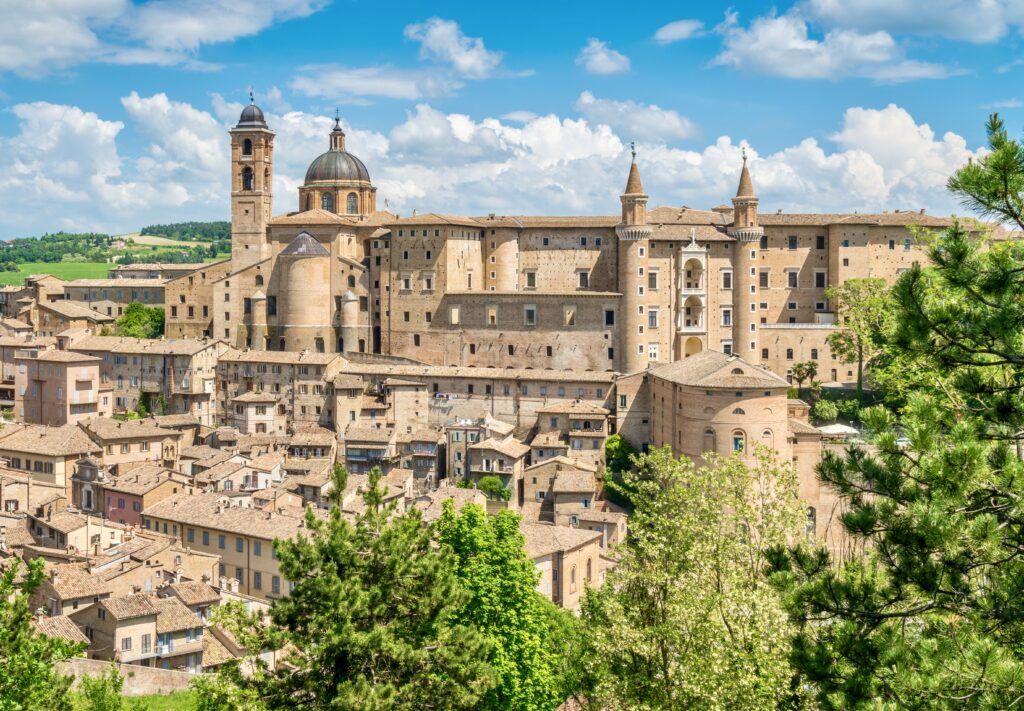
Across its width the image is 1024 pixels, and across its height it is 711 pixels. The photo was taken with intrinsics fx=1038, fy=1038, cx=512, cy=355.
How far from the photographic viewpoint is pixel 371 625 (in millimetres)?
16922

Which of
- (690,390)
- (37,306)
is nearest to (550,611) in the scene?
(690,390)

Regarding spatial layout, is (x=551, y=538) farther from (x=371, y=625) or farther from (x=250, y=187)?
(x=250, y=187)

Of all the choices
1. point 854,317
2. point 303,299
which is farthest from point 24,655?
point 303,299

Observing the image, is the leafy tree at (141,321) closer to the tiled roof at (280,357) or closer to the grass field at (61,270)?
the tiled roof at (280,357)

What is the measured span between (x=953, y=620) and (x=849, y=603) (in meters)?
0.97

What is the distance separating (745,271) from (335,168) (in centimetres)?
3642

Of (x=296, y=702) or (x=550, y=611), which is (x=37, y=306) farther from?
(x=296, y=702)

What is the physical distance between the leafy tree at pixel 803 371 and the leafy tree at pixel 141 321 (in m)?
46.9

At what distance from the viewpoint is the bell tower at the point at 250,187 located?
77.1 m

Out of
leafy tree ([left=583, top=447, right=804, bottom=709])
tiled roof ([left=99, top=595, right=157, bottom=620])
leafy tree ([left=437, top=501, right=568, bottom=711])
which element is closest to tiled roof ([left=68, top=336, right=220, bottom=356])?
tiled roof ([left=99, top=595, right=157, bottom=620])

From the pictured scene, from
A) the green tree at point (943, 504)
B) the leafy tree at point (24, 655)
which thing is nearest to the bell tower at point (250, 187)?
the leafy tree at point (24, 655)

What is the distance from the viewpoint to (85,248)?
19700 centimetres

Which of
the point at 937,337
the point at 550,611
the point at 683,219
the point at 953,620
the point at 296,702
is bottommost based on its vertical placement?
the point at 550,611

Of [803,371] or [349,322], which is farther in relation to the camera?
[349,322]
